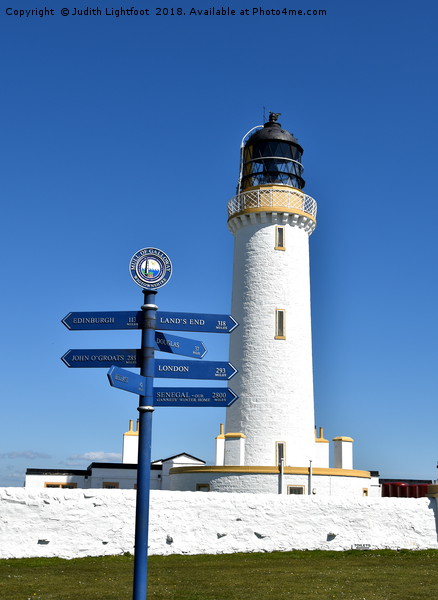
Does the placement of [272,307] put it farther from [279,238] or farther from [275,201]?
[275,201]

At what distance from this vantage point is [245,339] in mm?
28141

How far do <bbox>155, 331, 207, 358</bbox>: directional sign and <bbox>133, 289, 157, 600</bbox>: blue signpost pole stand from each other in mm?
235

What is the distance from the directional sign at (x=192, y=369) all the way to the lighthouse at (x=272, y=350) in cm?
Result: 1726

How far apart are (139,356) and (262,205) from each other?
20.8m

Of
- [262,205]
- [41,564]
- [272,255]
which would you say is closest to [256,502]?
[41,564]

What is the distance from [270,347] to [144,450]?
19.2 metres

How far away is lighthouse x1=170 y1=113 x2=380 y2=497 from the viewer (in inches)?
1043

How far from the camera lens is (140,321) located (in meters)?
9.23

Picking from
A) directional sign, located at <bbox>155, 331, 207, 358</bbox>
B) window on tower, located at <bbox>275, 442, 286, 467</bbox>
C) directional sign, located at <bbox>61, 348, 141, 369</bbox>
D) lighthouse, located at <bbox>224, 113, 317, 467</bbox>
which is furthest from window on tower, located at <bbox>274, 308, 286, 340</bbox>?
directional sign, located at <bbox>61, 348, 141, 369</bbox>

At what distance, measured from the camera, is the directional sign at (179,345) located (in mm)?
9406

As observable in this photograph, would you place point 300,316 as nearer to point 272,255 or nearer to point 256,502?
point 272,255

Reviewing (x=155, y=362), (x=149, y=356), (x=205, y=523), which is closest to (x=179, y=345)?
(x=155, y=362)

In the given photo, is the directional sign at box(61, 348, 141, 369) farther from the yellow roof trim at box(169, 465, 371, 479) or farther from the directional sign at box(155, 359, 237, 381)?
the yellow roof trim at box(169, 465, 371, 479)

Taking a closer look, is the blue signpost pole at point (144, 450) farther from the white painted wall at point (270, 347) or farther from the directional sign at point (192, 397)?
the white painted wall at point (270, 347)
